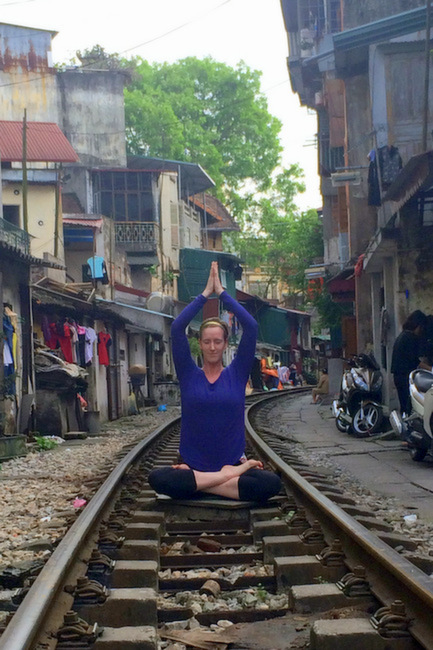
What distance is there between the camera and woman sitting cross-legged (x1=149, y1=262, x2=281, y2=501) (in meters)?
5.64

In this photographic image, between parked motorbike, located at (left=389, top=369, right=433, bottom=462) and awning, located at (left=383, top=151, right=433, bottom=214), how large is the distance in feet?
8.62

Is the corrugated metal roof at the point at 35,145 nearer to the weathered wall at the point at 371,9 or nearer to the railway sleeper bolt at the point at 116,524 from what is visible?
the weathered wall at the point at 371,9

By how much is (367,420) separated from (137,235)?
24.0 meters

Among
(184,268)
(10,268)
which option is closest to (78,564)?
(10,268)

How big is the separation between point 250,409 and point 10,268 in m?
9.25

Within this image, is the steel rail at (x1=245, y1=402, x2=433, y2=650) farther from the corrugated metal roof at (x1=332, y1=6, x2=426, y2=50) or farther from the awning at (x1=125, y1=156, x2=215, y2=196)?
the awning at (x1=125, y1=156, x2=215, y2=196)

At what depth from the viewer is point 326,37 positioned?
99.3 ft

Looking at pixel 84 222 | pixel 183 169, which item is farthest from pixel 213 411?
pixel 183 169

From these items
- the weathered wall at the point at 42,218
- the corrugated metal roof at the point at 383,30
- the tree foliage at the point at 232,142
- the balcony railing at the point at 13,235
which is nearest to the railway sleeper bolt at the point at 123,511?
the balcony railing at the point at 13,235

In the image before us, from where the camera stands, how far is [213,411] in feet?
18.8

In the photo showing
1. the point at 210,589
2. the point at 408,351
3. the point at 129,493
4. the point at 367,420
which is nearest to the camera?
the point at 210,589

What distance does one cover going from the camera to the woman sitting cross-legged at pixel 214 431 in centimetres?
564

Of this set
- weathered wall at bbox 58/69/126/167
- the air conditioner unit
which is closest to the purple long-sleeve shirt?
the air conditioner unit

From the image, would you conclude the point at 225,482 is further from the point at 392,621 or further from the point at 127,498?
the point at 392,621
